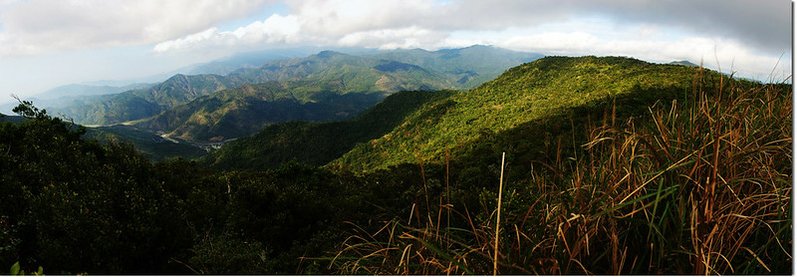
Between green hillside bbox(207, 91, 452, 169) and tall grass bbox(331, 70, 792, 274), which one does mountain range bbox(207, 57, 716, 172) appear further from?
tall grass bbox(331, 70, 792, 274)

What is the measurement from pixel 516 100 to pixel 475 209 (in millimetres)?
58091

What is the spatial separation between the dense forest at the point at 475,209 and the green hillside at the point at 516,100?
22.6 meters

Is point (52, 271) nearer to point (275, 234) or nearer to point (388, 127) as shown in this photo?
point (275, 234)

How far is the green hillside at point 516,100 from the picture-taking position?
4625 cm

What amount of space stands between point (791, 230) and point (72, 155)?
15141 mm

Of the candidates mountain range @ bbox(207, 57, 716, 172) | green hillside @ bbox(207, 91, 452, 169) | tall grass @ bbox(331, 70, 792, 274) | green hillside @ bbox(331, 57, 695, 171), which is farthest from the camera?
green hillside @ bbox(207, 91, 452, 169)

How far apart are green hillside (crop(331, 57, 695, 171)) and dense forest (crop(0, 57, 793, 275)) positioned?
22.6 m

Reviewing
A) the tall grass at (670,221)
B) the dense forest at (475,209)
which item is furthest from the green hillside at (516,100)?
the tall grass at (670,221)

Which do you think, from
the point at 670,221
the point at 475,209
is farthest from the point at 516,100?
the point at 670,221

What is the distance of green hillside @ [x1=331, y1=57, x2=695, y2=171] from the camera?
1821 inches

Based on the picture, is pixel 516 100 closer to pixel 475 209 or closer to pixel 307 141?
pixel 307 141

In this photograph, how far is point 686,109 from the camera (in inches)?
88.5

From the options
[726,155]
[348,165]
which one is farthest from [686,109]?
[348,165]

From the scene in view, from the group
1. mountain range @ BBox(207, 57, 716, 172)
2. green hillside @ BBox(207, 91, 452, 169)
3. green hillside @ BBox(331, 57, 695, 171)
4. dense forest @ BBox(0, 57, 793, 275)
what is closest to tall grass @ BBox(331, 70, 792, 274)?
dense forest @ BBox(0, 57, 793, 275)
